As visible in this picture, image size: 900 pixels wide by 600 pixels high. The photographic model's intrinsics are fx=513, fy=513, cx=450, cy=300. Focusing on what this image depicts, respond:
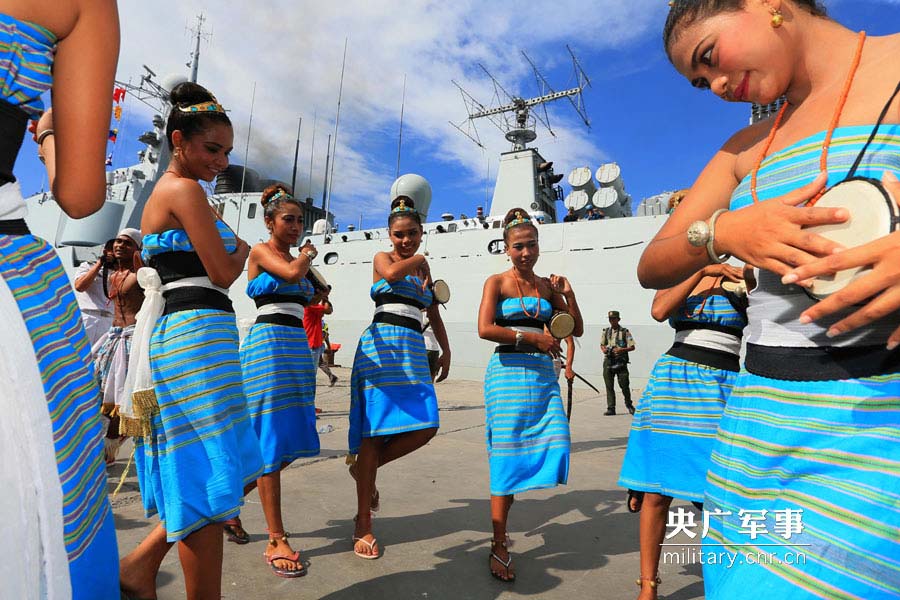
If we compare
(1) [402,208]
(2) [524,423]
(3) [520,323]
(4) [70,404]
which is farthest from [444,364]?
(4) [70,404]

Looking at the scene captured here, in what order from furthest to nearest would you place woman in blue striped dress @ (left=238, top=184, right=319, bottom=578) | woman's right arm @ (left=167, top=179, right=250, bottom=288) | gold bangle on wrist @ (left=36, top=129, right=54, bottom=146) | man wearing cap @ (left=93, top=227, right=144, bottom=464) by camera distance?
man wearing cap @ (left=93, top=227, right=144, bottom=464), woman in blue striped dress @ (left=238, top=184, right=319, bottom=578), woman's right arm @ (left=167, top=179, right=250, bottom=288), gold bangle on wrist @ (left=36, top=129, right=54, bottom=146)

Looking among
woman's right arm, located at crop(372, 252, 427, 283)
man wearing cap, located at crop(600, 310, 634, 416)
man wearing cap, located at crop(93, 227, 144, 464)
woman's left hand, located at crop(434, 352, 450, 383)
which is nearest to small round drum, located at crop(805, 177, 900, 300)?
woman's right arm, located at crop(372, 252, 427, 283)

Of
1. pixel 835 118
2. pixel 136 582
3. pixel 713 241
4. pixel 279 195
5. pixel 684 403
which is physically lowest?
pixel 136 582

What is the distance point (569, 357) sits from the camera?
3742 mm

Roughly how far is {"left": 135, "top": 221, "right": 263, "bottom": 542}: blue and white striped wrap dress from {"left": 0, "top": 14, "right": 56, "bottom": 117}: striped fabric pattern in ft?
3.62

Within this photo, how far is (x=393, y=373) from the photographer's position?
3143mm

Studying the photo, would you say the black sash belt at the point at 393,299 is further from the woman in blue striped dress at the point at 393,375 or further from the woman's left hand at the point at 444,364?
the woman's left hand at the point at 444,364

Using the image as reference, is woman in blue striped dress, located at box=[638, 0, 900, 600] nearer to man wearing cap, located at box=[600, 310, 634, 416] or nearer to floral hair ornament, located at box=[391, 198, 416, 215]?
floral hair ornament, located at box=[391, 198, 416, 215]

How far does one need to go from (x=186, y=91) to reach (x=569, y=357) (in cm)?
285

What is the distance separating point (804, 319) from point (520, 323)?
223 cm

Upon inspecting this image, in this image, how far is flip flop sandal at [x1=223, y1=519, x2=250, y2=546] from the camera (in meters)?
2.88

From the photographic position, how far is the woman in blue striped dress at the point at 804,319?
0.85 m

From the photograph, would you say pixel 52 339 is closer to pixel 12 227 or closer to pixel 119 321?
pixel 12 227

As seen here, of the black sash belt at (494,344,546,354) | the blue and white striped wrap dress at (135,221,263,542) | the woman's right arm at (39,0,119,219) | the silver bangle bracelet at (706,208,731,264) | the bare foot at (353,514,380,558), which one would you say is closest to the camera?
the woman's right arm at (39,0,119,219)
